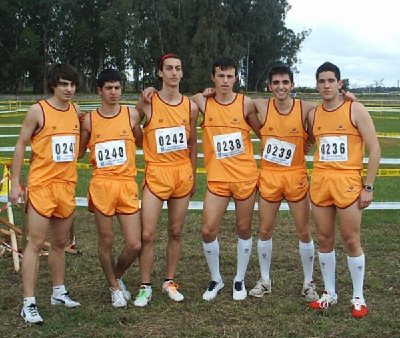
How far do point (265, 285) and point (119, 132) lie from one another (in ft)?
6.07

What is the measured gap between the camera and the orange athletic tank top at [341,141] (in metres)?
4.25

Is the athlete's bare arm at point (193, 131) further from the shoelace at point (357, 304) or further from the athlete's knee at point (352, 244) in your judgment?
the shoelace at point (357, 304)

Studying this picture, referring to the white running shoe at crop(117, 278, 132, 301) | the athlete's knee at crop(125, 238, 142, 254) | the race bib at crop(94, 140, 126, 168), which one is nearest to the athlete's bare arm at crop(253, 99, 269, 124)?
the race bib at crop(94, 140, 126, 168)

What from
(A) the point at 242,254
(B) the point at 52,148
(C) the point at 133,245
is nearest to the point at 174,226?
(C) the point at 133,245

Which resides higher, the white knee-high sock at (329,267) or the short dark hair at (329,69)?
the short dark hair at (329,69)

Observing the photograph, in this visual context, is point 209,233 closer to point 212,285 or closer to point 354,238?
point 212,285

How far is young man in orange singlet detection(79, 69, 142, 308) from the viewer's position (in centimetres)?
439

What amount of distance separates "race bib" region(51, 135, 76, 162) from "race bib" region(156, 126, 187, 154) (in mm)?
697

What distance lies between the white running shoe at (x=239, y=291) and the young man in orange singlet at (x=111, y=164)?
3.07ft

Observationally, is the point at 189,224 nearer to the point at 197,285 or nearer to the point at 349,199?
the point at 197,285

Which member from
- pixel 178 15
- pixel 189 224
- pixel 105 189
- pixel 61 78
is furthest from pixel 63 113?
pixel 178 15

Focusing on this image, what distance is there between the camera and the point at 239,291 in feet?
15.7

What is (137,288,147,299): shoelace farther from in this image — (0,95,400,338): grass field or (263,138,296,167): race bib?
(263,138,296,167): race bib

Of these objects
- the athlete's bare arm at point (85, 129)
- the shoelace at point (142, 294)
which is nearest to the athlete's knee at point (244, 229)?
the shoelace at point (142, 294)
